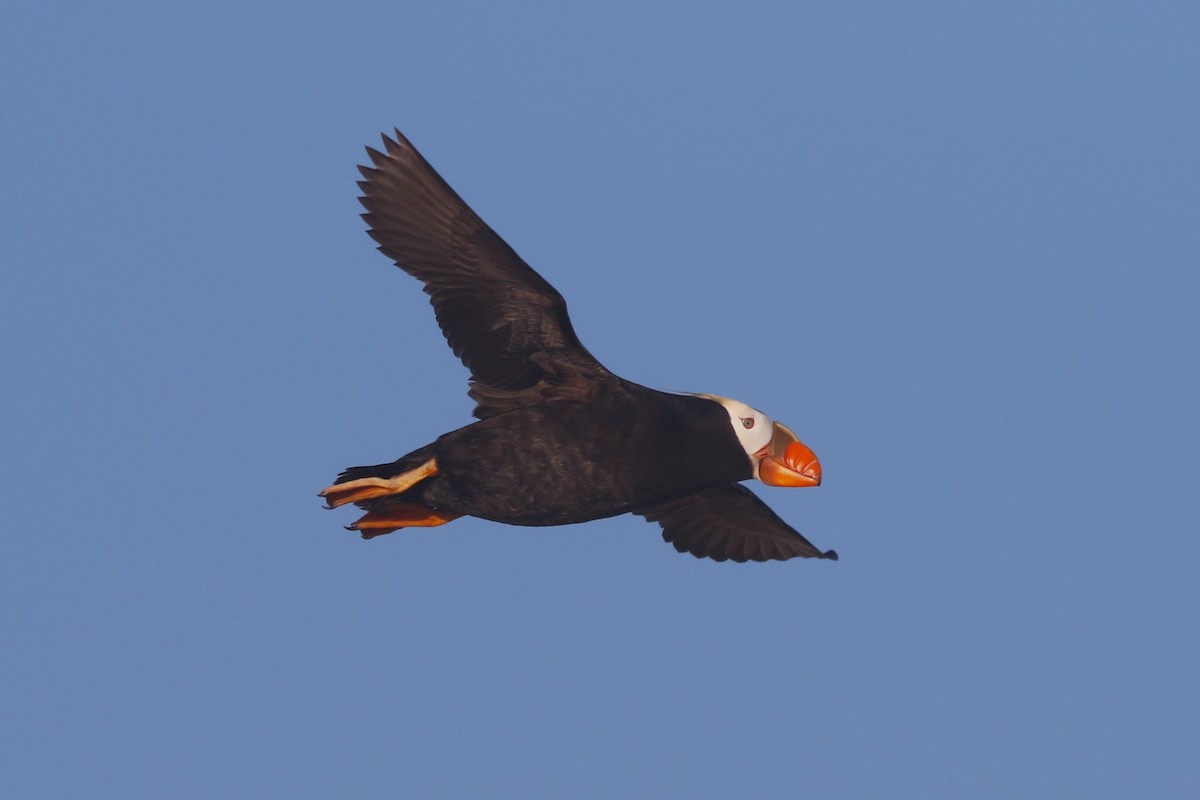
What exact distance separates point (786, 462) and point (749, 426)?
304 millimetres

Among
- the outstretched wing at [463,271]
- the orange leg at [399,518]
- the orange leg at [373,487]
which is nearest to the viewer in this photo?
the outstretched wing at [463,271]

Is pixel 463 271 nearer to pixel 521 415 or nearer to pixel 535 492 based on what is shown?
pixel 521 415

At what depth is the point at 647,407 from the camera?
34.2 ft

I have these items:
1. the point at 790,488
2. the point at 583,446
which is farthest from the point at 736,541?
the point at 583,446

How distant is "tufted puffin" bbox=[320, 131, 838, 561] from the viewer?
10.3 m

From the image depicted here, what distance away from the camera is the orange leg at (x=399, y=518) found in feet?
36.2

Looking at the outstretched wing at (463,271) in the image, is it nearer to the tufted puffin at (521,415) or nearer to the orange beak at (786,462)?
the tufted puffin at (521,415)

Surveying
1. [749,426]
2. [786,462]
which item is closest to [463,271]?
[749,426]

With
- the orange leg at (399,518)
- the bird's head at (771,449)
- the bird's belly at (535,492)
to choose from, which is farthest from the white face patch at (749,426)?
the orange leg at (399,518)

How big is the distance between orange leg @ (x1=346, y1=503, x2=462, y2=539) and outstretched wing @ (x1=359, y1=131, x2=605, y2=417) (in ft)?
3.57

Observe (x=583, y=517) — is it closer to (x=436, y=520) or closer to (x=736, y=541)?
(x=436, y=520)

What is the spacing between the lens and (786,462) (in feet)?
35.1

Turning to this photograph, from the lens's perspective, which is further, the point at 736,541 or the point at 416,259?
the point at 736,541

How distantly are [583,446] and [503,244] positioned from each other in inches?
45.9
